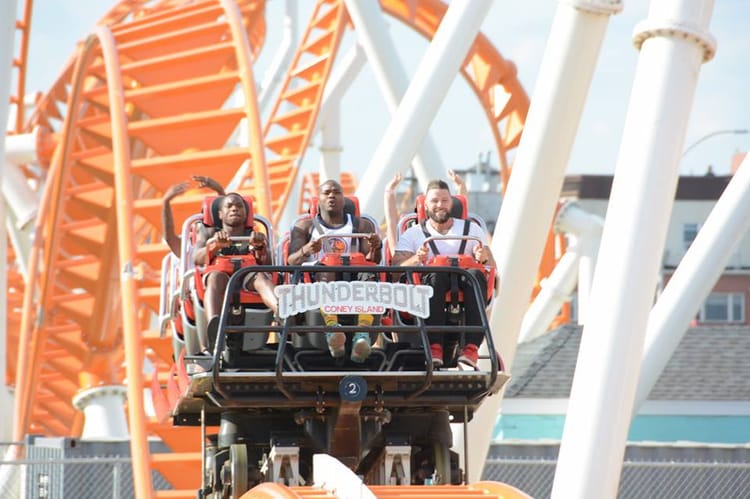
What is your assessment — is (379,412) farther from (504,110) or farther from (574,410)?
(504,110)

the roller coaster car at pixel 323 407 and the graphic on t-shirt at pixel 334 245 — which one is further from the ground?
the graphic on t-shirt at pixel 334 245

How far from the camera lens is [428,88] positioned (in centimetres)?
1338

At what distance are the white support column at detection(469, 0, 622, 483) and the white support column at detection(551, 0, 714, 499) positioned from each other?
1.53m

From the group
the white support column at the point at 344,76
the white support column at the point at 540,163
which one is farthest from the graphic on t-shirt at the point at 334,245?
the white support column at the point at 344,76

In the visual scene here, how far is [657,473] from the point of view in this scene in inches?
584

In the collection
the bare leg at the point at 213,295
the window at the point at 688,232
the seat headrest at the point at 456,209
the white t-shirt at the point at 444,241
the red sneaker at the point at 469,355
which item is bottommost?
the red sneaker at the point at 469,355

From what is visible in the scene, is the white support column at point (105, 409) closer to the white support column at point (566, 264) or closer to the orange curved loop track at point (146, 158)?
the orange curved loop track at point (146, 158)

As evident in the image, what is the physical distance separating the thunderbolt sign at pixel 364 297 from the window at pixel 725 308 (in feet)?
175

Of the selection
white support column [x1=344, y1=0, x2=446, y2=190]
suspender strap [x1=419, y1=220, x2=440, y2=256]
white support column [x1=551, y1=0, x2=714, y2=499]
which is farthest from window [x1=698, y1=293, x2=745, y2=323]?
suspender strap [x1=419, y1=220, x2=440, y2=256]

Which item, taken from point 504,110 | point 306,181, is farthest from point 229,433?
point 306,181

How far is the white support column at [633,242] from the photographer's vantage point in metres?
8.73

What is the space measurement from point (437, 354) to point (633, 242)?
136 cm

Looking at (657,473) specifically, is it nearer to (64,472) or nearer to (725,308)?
(64,472)

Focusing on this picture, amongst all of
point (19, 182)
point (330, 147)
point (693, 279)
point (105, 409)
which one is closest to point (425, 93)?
point (693, 279)
